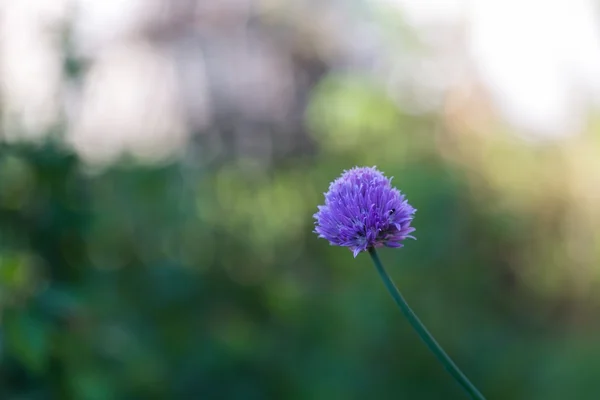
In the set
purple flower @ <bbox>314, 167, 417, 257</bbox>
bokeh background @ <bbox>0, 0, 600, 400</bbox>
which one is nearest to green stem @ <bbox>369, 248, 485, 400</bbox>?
purple flower @ <bbox>314, 167, 417, 257</bbox>

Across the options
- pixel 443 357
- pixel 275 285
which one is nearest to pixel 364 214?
pixel 443 357

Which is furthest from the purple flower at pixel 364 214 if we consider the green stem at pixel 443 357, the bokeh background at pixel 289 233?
the bokeh background at pixel 289 233

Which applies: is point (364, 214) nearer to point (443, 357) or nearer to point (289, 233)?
point (443, 357)

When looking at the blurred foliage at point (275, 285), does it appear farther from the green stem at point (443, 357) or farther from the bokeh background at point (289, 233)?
the green stem at point (443, 357)

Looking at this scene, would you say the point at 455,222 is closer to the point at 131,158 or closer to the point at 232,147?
the point at 131,158

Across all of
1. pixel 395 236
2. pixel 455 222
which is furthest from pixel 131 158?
pixel 395 236
